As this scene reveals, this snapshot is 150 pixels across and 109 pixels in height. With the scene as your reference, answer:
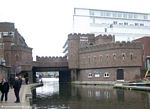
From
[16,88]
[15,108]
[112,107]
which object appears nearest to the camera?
[15,108]

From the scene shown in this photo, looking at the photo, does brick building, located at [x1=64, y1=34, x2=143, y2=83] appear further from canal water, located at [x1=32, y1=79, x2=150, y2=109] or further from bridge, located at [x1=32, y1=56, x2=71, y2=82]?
canal water, located at [x1=32, y1=79, x2=150, y2=109]

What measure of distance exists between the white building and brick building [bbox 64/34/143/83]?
2237cm

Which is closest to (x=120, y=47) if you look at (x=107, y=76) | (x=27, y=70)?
(x=107, y=76)

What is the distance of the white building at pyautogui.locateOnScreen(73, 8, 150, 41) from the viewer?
104m

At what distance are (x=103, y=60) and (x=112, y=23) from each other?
126ft

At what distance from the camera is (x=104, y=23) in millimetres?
106688

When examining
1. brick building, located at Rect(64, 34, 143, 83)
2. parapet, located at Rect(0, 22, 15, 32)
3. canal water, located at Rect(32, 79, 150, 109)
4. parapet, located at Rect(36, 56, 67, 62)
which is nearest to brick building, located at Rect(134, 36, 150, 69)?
brick building, located at Rect(64, 34, 143, 83)

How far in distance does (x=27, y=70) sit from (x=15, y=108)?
179 ft

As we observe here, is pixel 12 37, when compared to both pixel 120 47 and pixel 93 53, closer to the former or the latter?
pixel 93 53

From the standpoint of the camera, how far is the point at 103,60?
2810 inches

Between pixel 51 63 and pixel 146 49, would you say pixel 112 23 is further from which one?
pixel 51 63

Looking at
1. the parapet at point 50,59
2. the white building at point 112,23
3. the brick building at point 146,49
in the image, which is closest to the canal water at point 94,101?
the brick building at point 146,49

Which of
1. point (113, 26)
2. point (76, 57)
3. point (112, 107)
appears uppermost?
point (113, 26)

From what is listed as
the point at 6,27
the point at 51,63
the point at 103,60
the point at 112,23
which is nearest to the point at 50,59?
the point at 51,63
